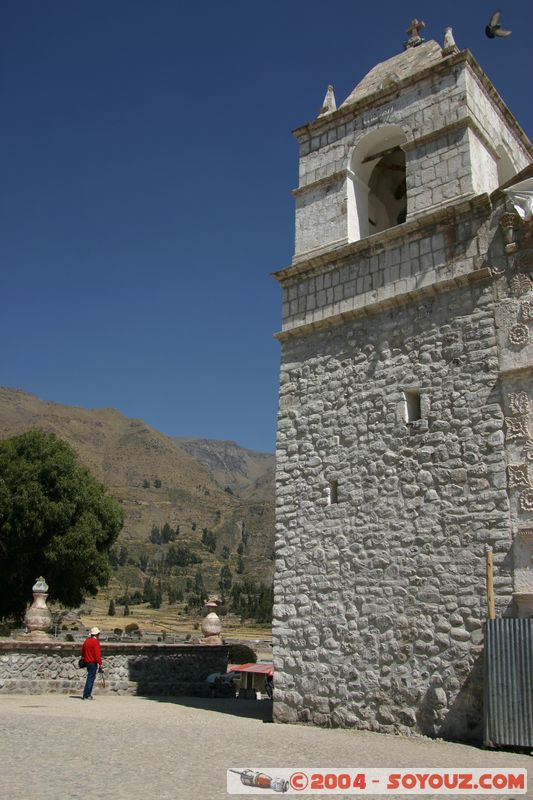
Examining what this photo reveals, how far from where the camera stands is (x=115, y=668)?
14.7m

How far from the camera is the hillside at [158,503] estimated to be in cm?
10706

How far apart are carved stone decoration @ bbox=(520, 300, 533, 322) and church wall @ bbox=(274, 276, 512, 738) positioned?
46cm

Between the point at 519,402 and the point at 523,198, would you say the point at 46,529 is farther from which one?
the point at 523,198

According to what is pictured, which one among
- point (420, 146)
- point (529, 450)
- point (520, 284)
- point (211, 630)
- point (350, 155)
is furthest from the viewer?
point (211, 630)

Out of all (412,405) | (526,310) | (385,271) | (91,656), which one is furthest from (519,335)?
(91,656)

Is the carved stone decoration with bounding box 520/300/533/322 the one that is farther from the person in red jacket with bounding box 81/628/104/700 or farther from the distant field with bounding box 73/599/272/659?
the distant field with bounding box 73/599/272/659

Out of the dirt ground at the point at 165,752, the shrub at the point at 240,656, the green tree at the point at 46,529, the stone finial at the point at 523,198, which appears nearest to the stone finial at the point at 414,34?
the stone finial at the point at 523,198

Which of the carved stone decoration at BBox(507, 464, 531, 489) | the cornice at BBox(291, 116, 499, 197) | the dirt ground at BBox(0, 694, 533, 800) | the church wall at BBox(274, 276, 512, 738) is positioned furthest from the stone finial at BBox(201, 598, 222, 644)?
the cornice at BBox(291, 116, 499, 197)

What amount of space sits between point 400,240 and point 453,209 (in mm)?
1004

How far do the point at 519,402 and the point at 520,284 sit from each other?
5.52 feet

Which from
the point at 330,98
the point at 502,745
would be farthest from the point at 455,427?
the point at 330,98

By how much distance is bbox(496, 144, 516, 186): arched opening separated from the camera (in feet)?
39.7

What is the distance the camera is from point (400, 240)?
11.2 meters

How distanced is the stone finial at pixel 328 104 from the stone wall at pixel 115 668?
1150 cm
